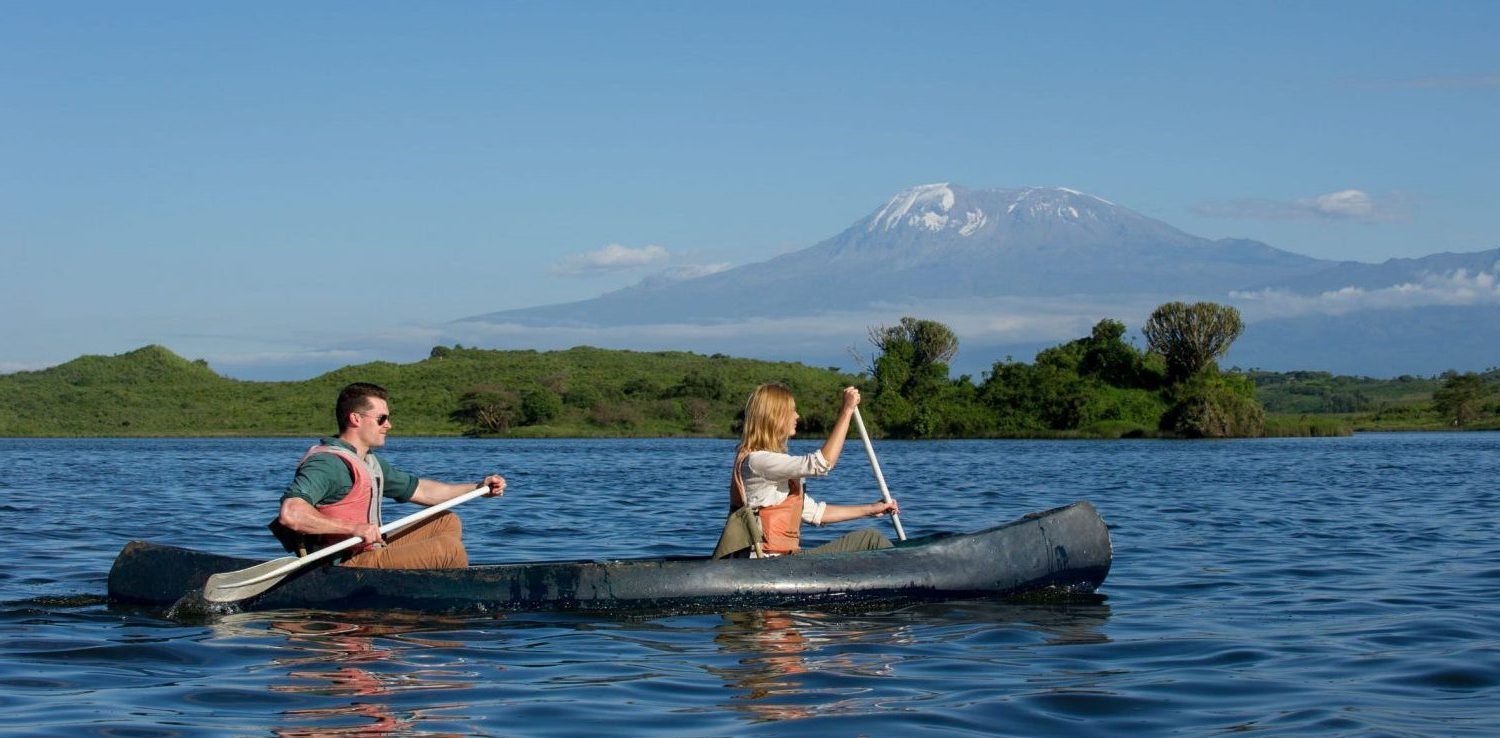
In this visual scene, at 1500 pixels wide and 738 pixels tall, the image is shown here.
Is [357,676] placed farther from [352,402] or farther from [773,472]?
[773,472]

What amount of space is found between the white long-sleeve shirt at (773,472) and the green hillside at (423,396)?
6623 cm

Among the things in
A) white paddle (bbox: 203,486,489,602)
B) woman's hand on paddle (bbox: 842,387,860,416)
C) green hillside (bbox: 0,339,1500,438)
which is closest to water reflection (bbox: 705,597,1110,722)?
woman's hand on paddle (bbox: 842,387,860,416)

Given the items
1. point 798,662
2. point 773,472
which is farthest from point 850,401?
point 798,662

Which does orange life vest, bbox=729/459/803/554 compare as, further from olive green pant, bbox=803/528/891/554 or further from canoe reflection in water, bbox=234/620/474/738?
canoe reflection in water, bbox=234/620/474/738

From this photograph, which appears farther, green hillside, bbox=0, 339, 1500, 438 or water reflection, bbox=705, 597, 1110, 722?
green hillside, bbox=0, 339, 1500, 438

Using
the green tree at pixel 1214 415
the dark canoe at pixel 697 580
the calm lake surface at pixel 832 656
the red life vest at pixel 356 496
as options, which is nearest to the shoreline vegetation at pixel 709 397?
the green tree at pixel 1214 415

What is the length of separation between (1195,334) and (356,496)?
234 ft

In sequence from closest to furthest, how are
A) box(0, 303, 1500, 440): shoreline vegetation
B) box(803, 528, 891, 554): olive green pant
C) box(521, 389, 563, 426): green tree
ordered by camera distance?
box(803, 528, 891, 554): olive green pant < box(0, 303, 1500, 440): shoreline vegetation < box(521, 389, 563, 426): green tree

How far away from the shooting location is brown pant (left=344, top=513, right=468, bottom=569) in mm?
10656

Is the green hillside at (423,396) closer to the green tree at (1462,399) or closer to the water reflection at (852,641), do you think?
the green tree at (1462,399)

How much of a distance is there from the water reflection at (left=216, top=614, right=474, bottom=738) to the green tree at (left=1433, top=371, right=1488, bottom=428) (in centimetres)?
8468

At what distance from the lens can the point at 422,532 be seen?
1098cm

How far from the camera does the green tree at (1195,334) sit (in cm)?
7719

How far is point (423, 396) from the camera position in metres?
101
